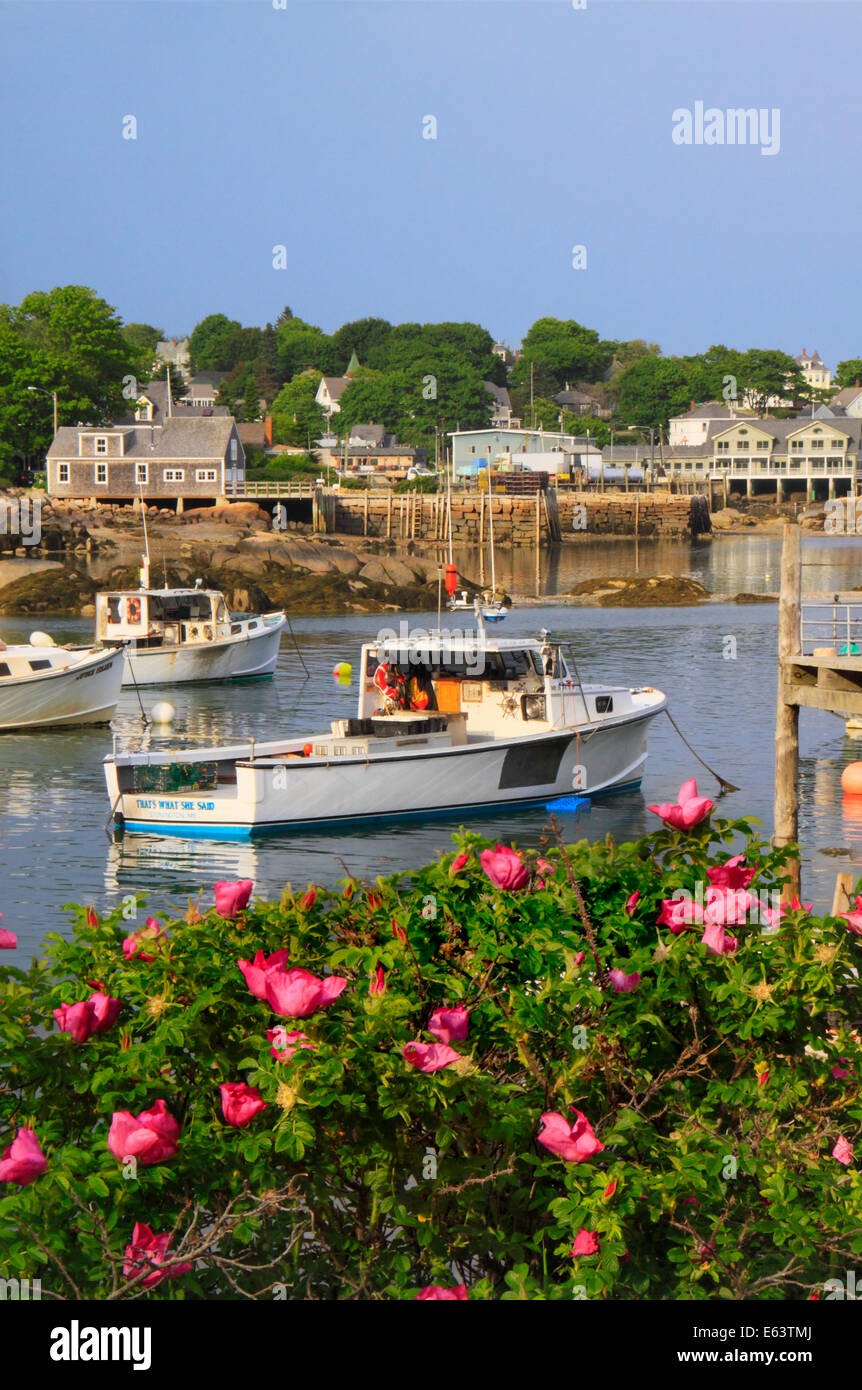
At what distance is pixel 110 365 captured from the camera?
113125mm

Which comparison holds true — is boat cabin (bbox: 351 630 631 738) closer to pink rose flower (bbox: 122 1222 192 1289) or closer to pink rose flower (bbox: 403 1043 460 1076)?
pink rose flower (bbox: 403 1043 460 1076)

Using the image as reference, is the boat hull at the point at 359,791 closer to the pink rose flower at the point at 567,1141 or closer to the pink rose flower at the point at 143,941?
the pink rose flower at the point at 143,941

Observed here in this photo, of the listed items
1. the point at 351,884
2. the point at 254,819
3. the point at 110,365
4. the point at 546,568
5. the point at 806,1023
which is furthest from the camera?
the point at 110,365

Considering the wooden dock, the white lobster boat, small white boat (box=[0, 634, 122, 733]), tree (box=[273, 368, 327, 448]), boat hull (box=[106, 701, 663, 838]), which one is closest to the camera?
the wooden dock

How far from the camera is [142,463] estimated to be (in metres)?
100

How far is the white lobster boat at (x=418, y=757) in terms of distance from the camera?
76.4 feet

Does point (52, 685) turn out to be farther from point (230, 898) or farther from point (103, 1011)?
point (103, 1011)

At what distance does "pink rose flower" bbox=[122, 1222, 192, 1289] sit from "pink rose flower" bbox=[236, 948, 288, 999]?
72 cm

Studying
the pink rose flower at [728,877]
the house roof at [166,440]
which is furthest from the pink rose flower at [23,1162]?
the house roof at [166,440]

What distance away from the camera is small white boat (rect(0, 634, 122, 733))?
115 ft

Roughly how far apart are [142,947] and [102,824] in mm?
21338

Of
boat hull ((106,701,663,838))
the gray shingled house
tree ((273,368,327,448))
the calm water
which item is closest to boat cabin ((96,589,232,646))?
the calm water
